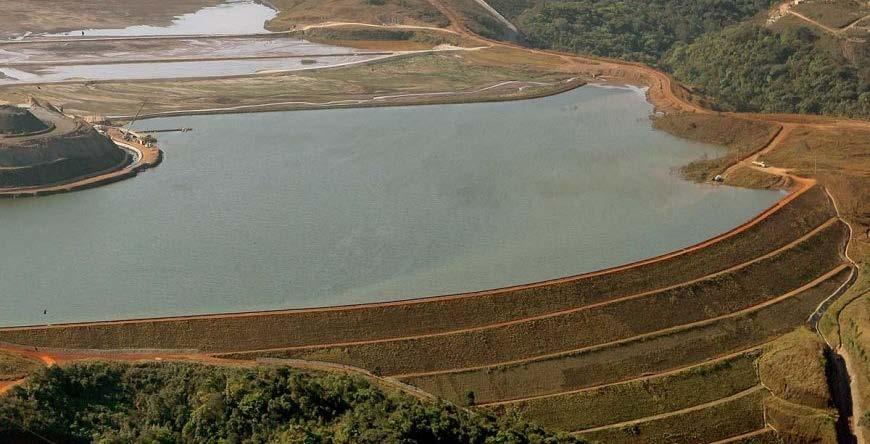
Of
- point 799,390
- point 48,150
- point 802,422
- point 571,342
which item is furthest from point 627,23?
point 802,422

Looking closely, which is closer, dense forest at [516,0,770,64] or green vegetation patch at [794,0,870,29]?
green vegetation patch at [794,0,870,29]

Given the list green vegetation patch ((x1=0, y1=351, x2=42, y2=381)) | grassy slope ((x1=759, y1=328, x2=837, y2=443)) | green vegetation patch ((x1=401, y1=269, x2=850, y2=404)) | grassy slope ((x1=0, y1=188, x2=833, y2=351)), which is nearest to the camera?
green vegetation patch ((x1=0, y1=351, x2=42, y2=381))

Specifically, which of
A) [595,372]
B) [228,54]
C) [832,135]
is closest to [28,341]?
[595,372]

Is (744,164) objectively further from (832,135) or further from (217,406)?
(217,406)

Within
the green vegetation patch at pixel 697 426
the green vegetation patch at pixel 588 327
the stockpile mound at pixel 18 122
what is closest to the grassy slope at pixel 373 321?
the green vegetation patch at pixel 588 327

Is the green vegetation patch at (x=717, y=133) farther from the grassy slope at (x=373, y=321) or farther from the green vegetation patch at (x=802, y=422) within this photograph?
the green vegetation patch at (x=802, y=422)

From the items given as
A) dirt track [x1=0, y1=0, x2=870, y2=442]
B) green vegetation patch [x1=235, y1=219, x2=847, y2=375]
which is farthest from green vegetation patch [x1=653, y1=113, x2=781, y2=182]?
green vegetation patch [x1=235, y1=219, x2=847, y2=375]

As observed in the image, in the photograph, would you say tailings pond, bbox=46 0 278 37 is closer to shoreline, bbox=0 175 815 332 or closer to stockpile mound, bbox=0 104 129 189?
stockpile mound, bbox=0 104 129 189
